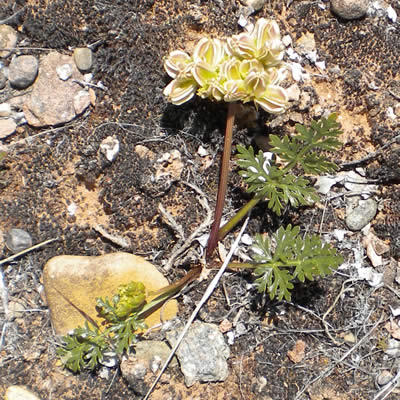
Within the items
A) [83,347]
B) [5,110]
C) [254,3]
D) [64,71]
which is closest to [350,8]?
[254,3]

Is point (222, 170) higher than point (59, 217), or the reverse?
point (222, 170)

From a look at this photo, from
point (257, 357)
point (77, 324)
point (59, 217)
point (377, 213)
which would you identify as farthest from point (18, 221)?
point (377, 213)

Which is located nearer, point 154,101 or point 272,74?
point 272,74

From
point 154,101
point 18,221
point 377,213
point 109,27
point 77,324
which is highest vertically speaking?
point 109,27

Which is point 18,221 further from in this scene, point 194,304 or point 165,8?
point 165,8

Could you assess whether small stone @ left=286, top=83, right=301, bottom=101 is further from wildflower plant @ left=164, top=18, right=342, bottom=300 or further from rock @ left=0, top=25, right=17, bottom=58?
rock @ left=0, top=25, right=17, bottom=58

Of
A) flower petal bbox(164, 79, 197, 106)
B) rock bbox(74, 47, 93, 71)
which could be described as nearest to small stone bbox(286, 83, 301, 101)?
flower petal bbox(164, 79, 197, 106)
